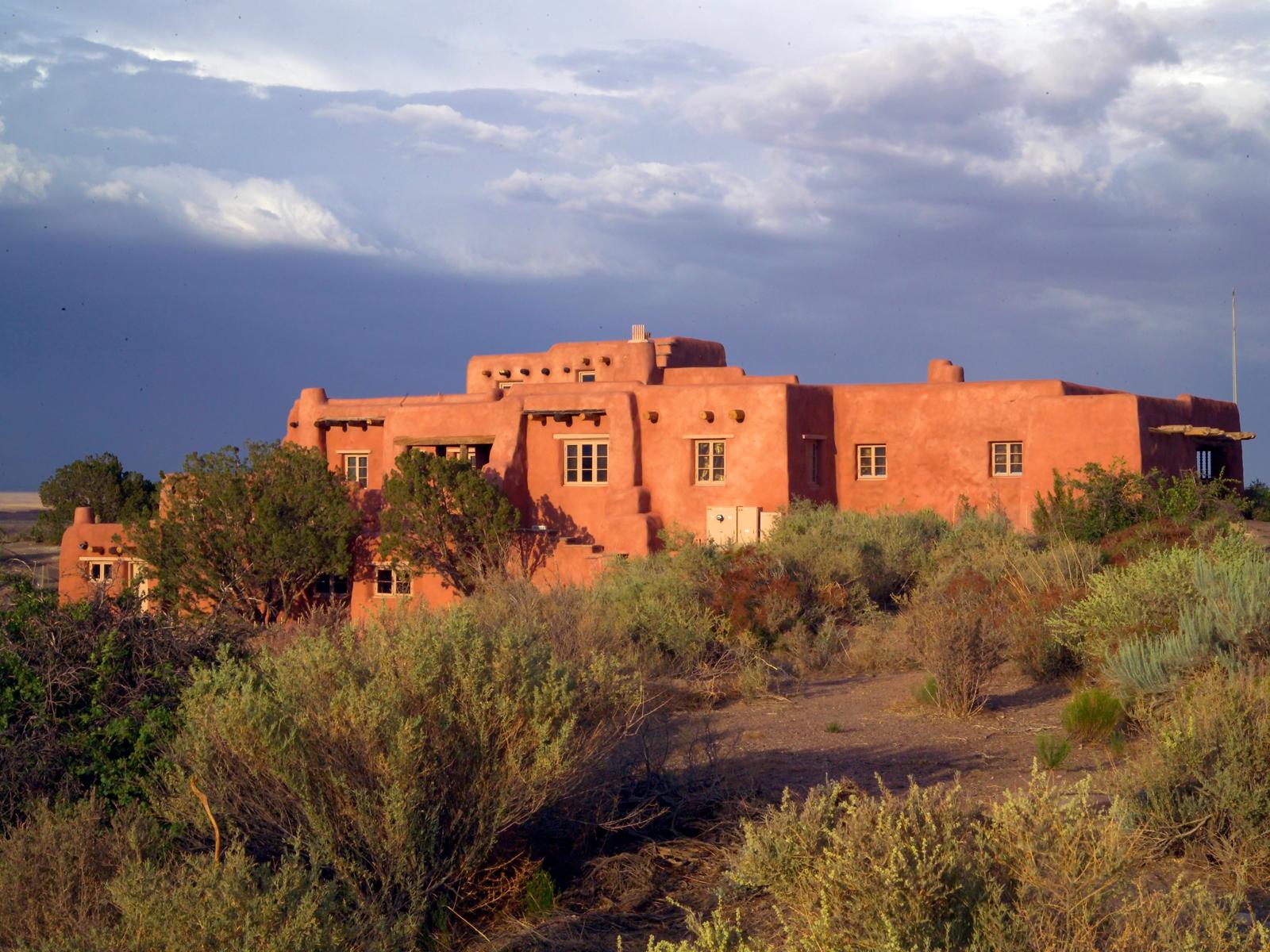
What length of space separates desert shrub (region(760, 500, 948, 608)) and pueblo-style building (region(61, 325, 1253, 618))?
290 cm

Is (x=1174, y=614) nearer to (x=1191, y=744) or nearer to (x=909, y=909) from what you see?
(x=1191, y=744)

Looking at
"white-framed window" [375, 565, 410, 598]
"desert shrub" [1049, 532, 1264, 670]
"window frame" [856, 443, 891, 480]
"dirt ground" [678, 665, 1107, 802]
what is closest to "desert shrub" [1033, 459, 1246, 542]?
"window frame" [856, 443, 891, 480]

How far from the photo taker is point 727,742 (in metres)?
9.27

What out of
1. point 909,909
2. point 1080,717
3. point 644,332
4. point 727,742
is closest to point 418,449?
point 644,332

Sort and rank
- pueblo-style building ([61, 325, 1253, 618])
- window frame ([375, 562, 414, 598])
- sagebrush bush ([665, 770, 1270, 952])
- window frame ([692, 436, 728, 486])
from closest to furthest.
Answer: sagebrush bush ([665, 770, 1270, 952]) → pueblo-style building ([61, 325, 1253, 618]) → window frame ([375, 562, 414, 598]) → window frame ([692, 436, 728, 486])

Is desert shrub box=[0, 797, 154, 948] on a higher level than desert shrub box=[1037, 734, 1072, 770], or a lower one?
higher

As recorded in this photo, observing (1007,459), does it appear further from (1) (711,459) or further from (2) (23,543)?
(2) (23,543)

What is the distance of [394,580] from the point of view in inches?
1015

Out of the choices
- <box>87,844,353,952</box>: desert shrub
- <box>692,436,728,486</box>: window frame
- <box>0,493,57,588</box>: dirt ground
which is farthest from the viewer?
<box>692,436,728,486</box>: window frame

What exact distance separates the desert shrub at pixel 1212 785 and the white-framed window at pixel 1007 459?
18754mm

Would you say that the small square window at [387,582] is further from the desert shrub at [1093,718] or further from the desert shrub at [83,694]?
the desert shrub at [83,694]

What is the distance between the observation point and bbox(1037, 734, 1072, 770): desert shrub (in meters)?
7.66

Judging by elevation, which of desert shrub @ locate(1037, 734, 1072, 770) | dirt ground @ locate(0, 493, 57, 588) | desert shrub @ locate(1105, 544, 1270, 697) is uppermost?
dirt ground @ locate(0, 493, 57, 588)

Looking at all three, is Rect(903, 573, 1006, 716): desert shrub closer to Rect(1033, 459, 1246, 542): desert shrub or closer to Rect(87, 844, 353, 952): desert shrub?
Rect(87, 844, 353, 952): desert shrub
